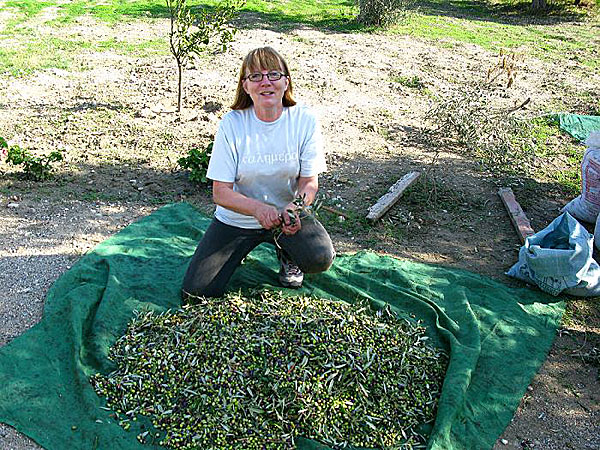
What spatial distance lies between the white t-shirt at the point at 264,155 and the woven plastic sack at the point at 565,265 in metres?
1.55

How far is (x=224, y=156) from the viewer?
3453 mm

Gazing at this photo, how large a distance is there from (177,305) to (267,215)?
2.71 ft

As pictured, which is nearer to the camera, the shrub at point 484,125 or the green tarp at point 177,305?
the green tarp at point 177,305

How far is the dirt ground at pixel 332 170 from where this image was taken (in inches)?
140

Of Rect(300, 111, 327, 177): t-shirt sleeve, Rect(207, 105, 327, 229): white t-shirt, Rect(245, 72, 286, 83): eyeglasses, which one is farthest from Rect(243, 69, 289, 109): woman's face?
Rect(300, 111, 327, 177): t-shirt sleeve

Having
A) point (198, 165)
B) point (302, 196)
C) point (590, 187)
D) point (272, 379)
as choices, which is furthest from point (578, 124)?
point (272, 379)

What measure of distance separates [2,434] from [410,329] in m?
2.11

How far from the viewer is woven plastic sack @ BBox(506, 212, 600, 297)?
3.85 metres

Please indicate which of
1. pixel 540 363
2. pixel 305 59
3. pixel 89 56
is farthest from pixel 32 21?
pixel 540 363

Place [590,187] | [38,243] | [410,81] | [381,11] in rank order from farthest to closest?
[381,11]
[410,81]
[590,187]
[38,243]

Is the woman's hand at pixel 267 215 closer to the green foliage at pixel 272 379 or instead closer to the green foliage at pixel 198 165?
the green foliage at pixel 272 379

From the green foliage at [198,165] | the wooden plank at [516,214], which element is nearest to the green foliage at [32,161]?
the green foliage at [198,165]

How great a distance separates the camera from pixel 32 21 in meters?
9.84

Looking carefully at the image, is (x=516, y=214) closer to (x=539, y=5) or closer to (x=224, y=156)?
(x=224, y=156)
